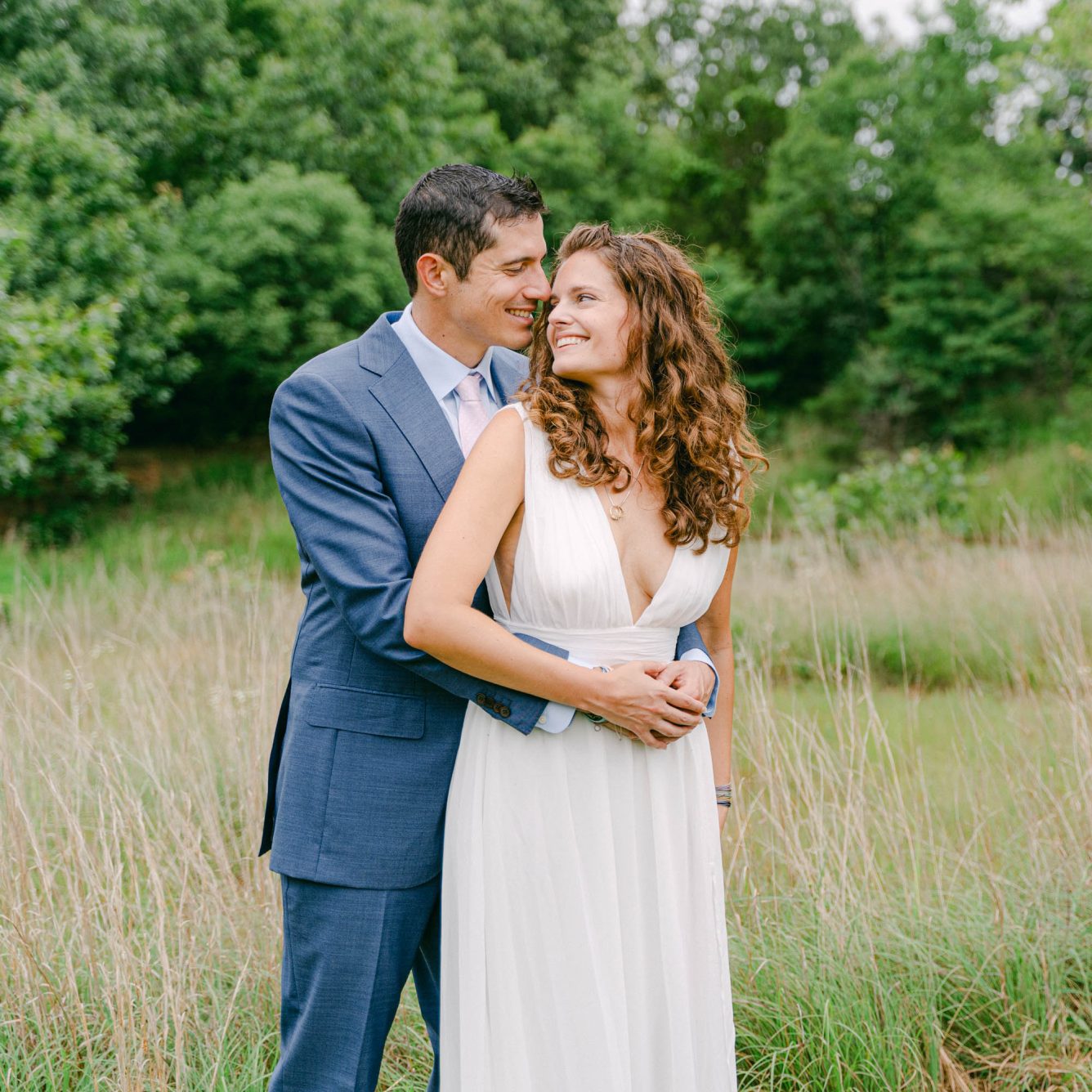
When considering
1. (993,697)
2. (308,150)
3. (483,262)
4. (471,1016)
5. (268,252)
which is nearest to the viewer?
(471,1016)

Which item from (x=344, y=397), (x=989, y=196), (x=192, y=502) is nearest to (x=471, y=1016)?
(x=344, y=397)

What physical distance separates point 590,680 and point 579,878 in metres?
0.38

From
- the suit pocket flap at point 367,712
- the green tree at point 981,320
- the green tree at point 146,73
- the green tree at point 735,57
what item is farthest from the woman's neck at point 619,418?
the green tree at point 735,57

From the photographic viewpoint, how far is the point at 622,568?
2.06 metres

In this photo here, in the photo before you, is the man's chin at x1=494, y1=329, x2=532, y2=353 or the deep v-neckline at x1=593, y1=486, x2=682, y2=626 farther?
the man's chin at x1=494, y1=329, x2=532, y2=353

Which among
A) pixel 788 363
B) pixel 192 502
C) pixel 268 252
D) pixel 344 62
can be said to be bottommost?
pixel 192 502

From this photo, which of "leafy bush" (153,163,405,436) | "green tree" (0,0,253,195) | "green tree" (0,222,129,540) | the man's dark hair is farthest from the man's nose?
"leafy bush" (153,163,405,436)

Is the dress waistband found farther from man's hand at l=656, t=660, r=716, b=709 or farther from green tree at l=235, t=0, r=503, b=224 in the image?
green tree at l=235, t=0, r=503, b=224

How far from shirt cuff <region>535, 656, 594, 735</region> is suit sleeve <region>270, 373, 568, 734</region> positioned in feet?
0.06

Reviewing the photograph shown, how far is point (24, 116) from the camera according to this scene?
44.0 feet

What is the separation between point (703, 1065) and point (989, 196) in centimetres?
1971

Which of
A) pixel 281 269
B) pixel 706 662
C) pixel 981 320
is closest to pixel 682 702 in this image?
pixel 706 662

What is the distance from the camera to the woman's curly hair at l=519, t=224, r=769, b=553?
208cm

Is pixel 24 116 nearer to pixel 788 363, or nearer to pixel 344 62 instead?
pixel 344 62
